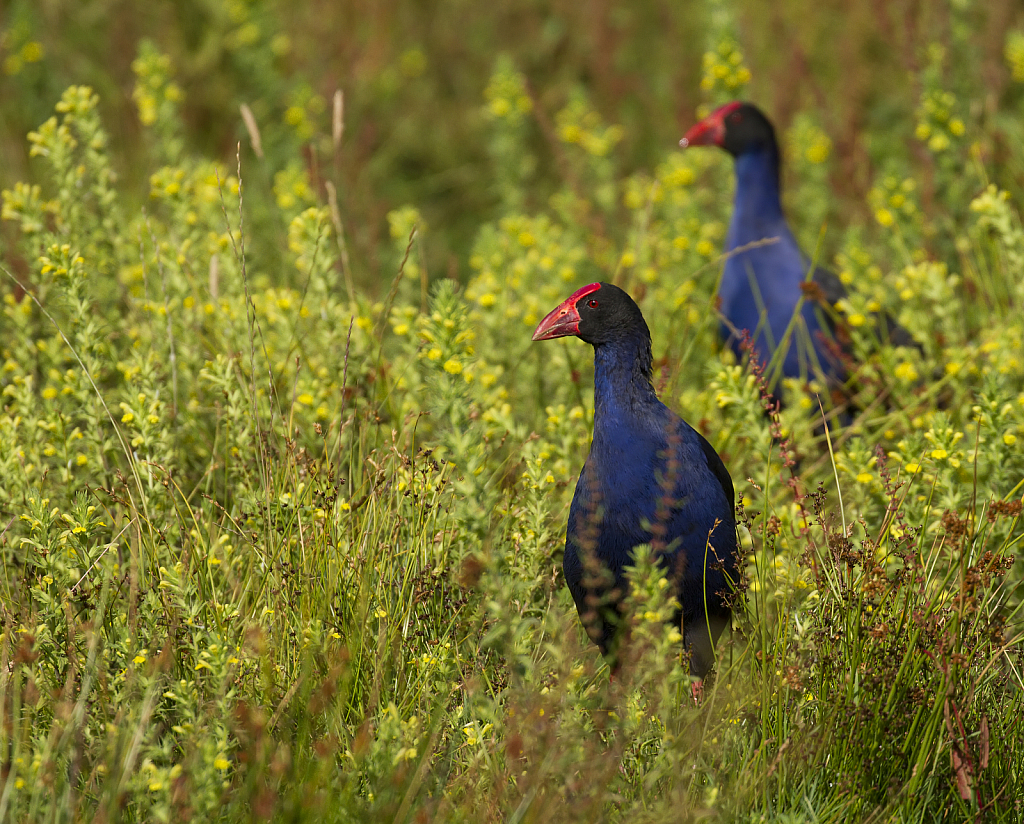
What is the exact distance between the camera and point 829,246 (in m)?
5.83

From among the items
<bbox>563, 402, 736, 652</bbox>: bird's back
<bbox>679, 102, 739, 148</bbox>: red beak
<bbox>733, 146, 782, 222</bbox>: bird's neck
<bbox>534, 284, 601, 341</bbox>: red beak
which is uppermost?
<bbox>679, 102, 739, 148</bbox>: red beak

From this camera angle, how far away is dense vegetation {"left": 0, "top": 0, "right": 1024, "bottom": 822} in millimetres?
2268

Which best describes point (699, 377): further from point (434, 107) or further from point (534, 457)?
point (434, 107)

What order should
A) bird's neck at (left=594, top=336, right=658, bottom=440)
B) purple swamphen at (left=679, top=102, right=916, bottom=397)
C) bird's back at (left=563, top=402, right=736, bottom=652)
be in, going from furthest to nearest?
purple swamphen at (left=679, top=102, right=916, bottom=397) → bird's neck at (left=594, top=336, right=658, bottom=440) → bird's back at (left=563, top=402, right=736, bottom=652)

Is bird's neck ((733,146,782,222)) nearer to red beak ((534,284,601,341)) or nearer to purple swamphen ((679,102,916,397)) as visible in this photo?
purple swamphen ((679,102,916,397))

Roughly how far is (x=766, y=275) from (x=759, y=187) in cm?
46

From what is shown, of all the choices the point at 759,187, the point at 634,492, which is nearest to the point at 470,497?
the point at 634,492

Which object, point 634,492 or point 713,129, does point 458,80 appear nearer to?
point 713,129

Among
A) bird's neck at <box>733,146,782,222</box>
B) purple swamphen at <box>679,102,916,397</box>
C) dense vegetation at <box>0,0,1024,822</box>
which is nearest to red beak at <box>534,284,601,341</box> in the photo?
dense vegetation at <box>0,0,1024,822</box>

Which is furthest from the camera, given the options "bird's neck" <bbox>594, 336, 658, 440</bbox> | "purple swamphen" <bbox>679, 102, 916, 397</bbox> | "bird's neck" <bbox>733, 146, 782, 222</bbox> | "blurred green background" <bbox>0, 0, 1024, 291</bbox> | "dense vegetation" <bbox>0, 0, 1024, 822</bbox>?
"blurred green background" <bbox>0, 0, 1024, 291</bbox>

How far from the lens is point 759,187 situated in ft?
15.9

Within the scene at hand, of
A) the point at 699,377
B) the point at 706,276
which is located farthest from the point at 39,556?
the point at 706,276

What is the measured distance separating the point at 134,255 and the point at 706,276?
2316 mm

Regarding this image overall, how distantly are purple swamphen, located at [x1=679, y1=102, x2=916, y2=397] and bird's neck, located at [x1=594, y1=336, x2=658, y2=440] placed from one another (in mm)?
1201
